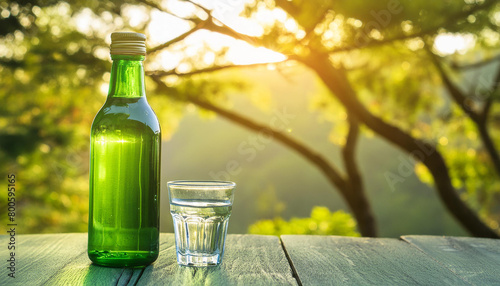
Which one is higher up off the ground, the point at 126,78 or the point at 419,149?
the point at 126,78

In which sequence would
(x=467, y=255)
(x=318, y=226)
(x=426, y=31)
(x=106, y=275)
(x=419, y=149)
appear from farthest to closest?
1. (x=318, y=226)
2. (x=419, y=149)
3. (x=426, y=31)
4. (x=467, y=255)
5. (x=106, y=275)

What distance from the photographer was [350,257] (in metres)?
0.91

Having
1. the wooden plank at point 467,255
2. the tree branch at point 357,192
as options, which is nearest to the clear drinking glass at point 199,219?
the wooden plank at point 467,255

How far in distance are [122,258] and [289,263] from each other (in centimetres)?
28

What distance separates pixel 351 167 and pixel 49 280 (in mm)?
3944

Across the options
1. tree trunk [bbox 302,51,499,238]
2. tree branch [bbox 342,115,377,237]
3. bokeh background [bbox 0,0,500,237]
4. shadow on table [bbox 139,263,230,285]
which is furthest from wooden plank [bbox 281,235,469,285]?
tree branch [bbox 342,115,377,237]

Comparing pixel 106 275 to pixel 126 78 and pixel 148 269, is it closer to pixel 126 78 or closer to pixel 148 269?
pixel 148 269

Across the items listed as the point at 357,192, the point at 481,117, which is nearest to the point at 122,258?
the point at 357,192

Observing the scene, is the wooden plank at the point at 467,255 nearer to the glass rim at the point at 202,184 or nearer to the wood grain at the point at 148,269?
the wood grain at the point at 148,269

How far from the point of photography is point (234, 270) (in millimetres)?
795

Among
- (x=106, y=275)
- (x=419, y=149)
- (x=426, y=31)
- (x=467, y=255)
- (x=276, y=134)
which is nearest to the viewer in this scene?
(x=106, y=275)

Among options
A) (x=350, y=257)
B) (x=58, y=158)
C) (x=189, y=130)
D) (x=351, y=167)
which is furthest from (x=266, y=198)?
(x=350, y=257)

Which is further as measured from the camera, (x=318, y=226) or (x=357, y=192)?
(x=318, y=226)

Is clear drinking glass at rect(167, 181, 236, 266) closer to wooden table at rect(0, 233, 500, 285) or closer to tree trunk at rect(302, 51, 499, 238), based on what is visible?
wooden table at rect(0, 233, 500, 285)
